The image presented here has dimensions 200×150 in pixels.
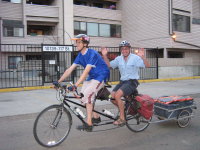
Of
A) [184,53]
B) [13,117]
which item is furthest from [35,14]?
[13,117]

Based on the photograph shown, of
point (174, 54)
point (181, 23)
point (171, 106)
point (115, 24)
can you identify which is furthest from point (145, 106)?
point (115, 24)

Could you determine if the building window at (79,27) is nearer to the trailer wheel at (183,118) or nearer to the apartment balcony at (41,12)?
the apartment balcony at (41,12)

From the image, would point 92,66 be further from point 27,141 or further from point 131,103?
point 27,141

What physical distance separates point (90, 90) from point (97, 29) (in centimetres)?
2400

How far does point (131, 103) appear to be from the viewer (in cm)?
515

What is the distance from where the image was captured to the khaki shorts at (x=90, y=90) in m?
4.43

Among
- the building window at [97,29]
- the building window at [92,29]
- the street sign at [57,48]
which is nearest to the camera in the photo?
the street sign at [57,48]

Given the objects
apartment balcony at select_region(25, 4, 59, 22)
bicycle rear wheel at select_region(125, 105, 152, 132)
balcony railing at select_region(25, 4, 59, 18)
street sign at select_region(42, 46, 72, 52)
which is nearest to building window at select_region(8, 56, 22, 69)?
apartment balcony at select_region(25, 4, 59, 22)

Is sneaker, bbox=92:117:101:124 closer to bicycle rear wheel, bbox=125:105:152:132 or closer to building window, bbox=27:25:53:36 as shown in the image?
Result: bicycle rear wheel, bbox=125:105:152:132

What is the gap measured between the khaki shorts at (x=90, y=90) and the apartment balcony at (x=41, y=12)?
2103cm

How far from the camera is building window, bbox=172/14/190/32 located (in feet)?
78.0

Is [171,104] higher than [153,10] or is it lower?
lower

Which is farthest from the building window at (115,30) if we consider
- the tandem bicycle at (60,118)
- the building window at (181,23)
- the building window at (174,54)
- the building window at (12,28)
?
the tandem bicycle at (60,118)

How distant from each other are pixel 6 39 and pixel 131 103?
20.4 m
